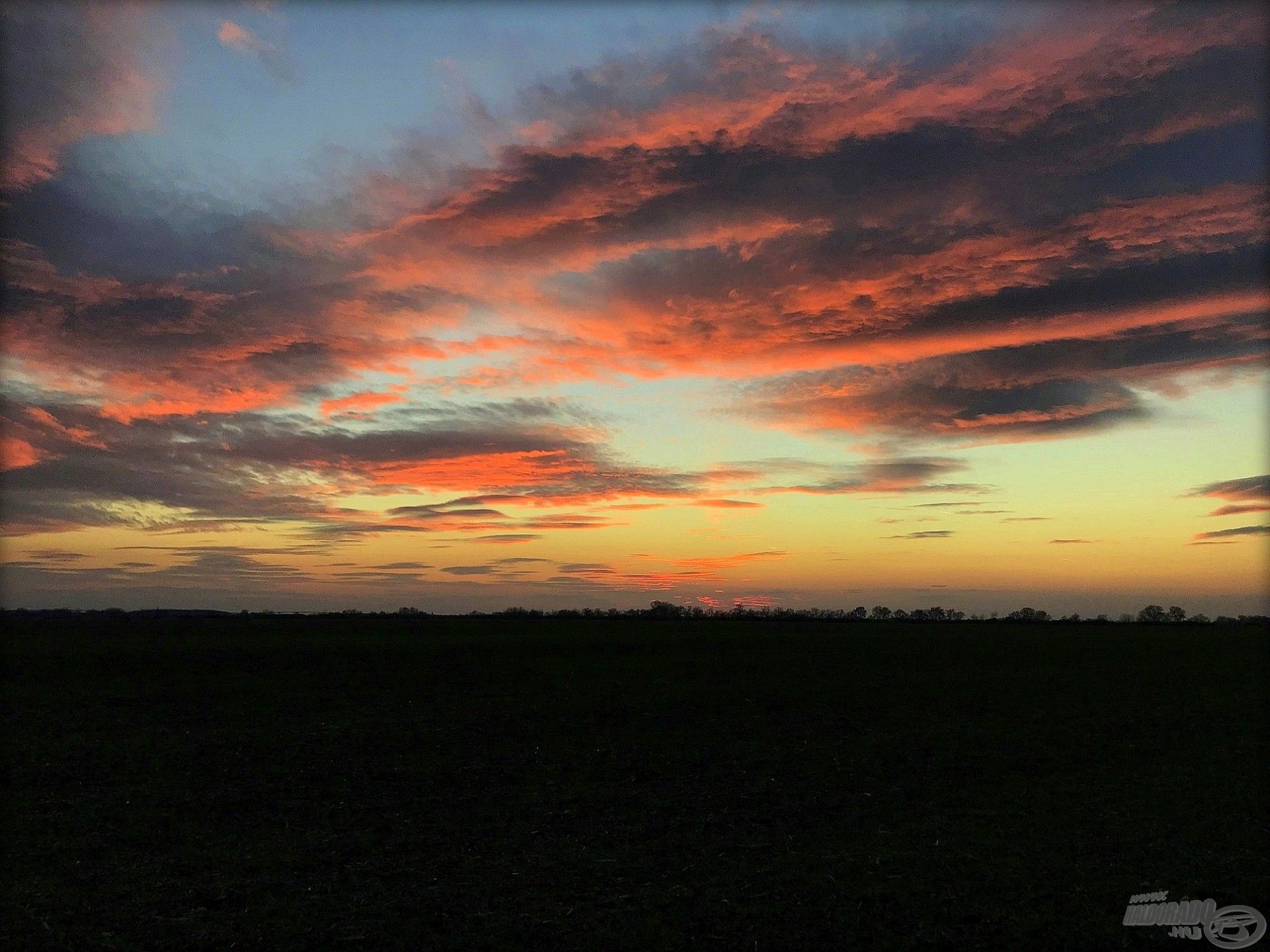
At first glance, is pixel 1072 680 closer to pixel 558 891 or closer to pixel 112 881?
pixel 558 891

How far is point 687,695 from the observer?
106 feet

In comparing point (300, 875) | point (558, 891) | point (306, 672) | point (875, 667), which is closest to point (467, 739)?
point (300, 875)

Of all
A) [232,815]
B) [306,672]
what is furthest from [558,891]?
[306,672]

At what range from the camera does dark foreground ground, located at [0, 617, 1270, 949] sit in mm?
11000

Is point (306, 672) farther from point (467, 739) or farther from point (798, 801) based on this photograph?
point (798, 801)

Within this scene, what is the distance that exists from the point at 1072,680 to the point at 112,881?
39078 mm

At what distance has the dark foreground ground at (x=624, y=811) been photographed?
36.1 ft

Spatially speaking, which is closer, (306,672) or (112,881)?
(112,881)

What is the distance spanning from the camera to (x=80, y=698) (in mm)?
31875

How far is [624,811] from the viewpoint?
1634cm

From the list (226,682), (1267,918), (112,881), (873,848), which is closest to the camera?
(1267,918)

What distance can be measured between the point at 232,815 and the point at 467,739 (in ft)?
26.3

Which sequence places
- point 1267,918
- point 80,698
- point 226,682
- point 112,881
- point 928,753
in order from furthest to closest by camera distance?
1. point 226,682
2. point 80,698
3. point 928,753
4. point 112,881
5. point 1267,918

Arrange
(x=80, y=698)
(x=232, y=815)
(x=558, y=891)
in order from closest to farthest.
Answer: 1. (x=558, y=891)
2. (x=232, y=815)
3. (x=80, y=698)
